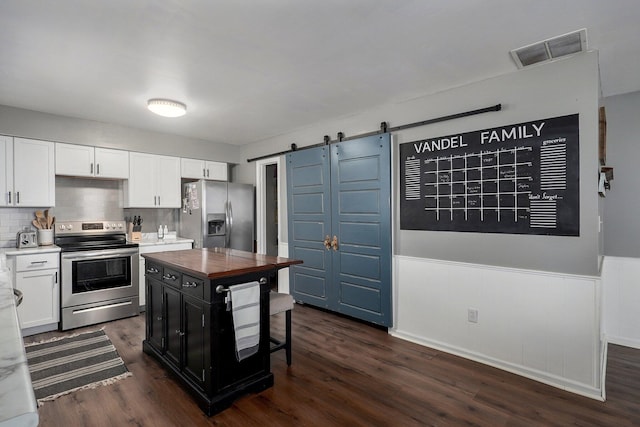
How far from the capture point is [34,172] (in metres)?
3.79

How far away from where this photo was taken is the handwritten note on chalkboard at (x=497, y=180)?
250cm

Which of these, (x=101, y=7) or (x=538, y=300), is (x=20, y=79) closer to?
(x=101, y=7)

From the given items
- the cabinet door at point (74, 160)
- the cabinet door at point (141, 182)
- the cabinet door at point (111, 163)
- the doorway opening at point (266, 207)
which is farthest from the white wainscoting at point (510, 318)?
the cabinet door at point (74, 160)

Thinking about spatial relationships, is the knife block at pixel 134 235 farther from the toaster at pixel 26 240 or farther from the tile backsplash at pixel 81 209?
the toaster at pixel 26 240

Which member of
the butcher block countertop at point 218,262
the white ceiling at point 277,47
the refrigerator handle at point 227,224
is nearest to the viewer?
the white ceiling at point 277,47

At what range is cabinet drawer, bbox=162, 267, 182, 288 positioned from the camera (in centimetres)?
256

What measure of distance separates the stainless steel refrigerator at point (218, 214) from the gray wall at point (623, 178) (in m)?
4.50

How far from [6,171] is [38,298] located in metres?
1.43

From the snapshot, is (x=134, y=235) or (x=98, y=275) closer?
(x=98, y=275)

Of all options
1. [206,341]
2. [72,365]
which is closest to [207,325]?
[206,341]

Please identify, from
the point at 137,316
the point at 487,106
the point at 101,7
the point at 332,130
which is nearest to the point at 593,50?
the point at 487,106

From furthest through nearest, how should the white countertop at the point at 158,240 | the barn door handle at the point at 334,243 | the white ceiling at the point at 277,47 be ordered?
the white countertop at the point at 158,240 → the barn door handle at the point at 334,243 → the white ceiling at the point at 277,47

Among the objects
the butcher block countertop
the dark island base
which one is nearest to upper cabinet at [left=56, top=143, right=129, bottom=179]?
the butcher block countertop

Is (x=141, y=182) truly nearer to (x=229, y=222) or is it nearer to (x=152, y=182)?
(x=152, y=182)
